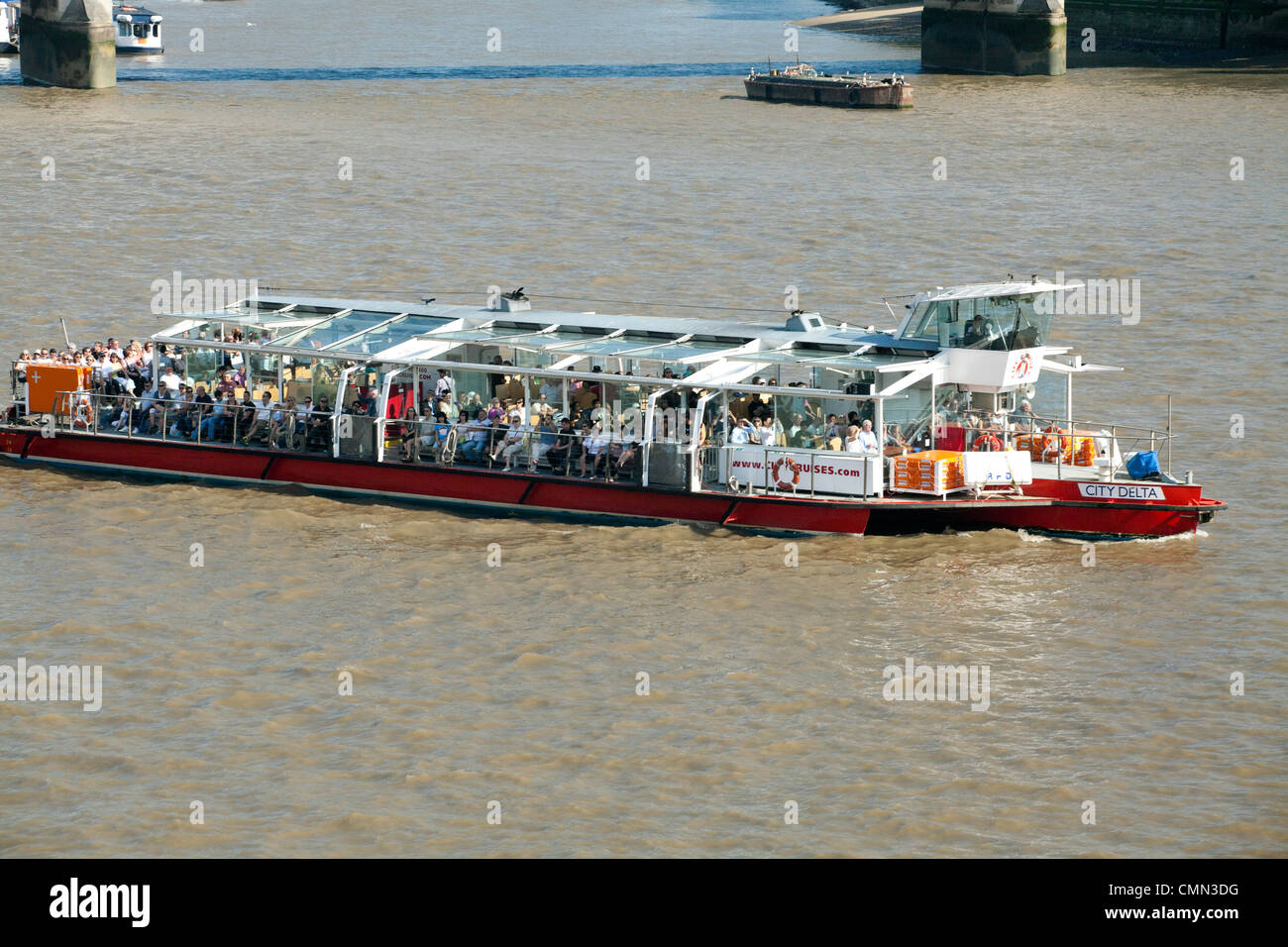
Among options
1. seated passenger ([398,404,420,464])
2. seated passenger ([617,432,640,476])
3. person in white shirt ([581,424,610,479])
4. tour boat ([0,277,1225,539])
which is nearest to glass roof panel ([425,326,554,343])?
tour boat ([0,277,1225,539])

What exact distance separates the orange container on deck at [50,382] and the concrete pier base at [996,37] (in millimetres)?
69698

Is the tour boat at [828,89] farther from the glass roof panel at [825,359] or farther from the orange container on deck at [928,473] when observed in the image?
the orange container on deck at [928,473]

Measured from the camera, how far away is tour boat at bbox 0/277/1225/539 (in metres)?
33.9

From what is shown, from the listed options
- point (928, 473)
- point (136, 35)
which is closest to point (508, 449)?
point (928, 473)

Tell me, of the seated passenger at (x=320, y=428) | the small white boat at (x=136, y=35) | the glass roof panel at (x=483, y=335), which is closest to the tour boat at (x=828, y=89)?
the small white boat at (x=136, y=35)

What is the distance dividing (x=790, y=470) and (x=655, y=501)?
7.85ft

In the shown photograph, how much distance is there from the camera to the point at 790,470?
112 ft

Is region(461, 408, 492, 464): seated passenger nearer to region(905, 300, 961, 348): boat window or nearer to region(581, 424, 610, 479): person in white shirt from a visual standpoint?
region(581, 424, 610, 479): person in white shirt

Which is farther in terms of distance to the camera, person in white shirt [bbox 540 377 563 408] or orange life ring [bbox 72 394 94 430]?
orange life ring [bbox 72 394 94 430]

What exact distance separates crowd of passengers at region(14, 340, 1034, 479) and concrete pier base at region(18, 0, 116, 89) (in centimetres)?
5785

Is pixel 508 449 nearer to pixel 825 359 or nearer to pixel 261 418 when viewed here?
pixel 261 418

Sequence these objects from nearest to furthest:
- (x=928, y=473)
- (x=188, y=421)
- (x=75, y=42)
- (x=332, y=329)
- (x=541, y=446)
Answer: (x=928, y=473), (x=541, y=446), (x=332, y=329), (x=188, y=421), (x=75, y=42)
